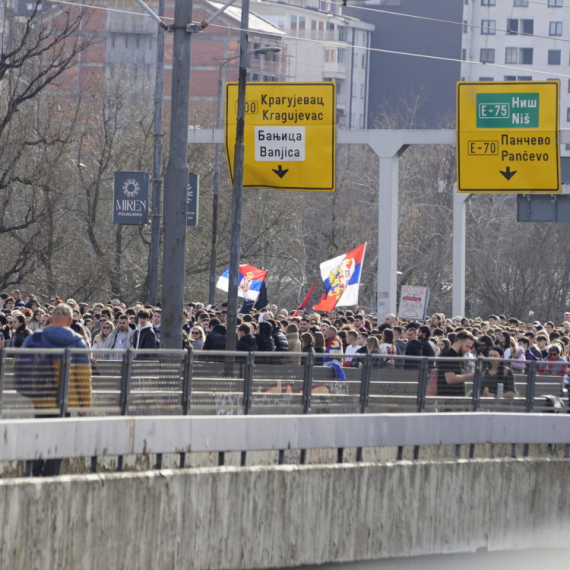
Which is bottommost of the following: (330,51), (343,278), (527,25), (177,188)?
(343,278)

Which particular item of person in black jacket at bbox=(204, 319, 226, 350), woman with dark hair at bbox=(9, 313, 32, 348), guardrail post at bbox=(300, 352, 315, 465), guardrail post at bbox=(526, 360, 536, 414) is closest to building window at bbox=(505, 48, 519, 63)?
person in black jacket at bbox=(204, 319, 226, 350)

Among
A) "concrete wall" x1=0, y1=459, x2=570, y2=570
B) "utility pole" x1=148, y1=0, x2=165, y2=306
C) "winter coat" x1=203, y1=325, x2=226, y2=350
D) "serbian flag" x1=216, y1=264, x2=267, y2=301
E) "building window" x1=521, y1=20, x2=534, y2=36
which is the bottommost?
"concrete wall" x1=0, y1=459, x2=570, y2=570

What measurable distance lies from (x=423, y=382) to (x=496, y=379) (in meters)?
1.32

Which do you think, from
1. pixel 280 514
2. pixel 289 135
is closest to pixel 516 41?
pixel 289 135

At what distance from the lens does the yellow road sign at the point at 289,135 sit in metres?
24.1

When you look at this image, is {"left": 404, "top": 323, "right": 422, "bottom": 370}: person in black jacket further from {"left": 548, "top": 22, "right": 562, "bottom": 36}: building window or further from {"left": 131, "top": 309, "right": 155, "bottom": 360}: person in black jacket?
{"left": 548, "top": 22, "right": 562, "bottom": 36}: building window

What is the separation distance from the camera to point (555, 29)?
380 ft

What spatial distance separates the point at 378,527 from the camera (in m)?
13.3

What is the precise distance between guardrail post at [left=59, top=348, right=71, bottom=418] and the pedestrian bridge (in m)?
0.29

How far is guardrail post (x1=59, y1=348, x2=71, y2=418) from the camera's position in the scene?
10.7 metres

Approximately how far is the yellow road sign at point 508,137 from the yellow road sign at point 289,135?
330 centimetres

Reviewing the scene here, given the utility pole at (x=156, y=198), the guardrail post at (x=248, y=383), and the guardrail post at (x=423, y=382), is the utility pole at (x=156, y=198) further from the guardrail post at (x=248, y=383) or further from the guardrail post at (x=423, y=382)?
the guardrail post at (x=248, y=383)

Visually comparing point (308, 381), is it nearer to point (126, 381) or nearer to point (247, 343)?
point (126, 381)

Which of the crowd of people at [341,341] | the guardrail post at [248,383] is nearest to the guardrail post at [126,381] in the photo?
the guardrail post at [248,383]
